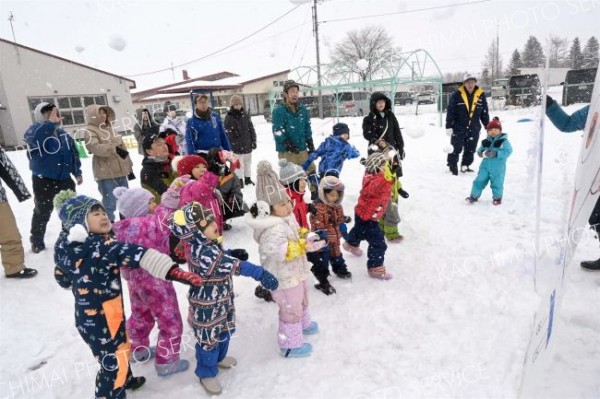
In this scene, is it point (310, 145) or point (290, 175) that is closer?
point (290, 175)

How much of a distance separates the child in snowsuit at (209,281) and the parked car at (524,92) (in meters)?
21.6

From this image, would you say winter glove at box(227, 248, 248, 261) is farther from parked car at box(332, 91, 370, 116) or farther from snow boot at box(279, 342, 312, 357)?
parked car at box(332, 91, 370, 116)

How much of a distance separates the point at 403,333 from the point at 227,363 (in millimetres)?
1417

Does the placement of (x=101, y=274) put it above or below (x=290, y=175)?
below

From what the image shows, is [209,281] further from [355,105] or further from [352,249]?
[355,105]

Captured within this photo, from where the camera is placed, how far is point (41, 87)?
21219 mm

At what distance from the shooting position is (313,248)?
9.29 ft

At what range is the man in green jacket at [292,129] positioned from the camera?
539 centimetres

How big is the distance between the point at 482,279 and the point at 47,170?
17.0 feet

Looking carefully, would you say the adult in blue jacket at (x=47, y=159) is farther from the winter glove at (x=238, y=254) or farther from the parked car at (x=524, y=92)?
the parked car at (x=524, y=92)

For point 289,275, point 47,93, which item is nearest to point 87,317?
point 289,275

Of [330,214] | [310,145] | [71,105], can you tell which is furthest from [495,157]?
[71,105]

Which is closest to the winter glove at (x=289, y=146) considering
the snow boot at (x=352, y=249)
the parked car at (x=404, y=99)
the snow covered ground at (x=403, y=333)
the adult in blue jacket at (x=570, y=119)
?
the snow covered ground at (x=403, y=333)

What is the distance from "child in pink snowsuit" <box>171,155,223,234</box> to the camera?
11.3ft
